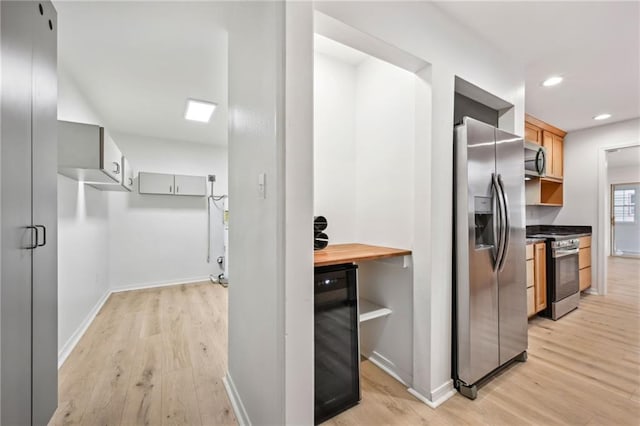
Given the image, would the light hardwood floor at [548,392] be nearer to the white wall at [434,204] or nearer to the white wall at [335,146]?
the white wall at [434,204]

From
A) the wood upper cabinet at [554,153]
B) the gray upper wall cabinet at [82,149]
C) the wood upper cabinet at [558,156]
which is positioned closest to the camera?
the gray upper wall cabinet at [82,149]

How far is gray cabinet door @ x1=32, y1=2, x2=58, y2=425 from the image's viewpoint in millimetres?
Result: 1327

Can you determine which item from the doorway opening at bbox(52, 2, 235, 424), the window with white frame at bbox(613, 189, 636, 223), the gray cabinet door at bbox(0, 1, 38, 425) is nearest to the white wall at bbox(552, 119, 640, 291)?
the doorway opening at bbox(52, 2, 235, 424)

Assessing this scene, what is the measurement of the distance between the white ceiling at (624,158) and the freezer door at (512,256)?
18.9 feet

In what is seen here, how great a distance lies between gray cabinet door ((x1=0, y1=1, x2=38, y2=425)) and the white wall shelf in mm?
1750

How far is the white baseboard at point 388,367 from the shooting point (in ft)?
6.33

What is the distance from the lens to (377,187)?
2168 millimetres

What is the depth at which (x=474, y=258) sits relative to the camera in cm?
183

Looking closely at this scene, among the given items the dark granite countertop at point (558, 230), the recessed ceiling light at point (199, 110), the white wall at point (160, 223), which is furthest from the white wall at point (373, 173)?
the white wall at point (160, 223)

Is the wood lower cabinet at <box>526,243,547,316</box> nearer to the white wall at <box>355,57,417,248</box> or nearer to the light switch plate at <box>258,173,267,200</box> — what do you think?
the white wall at <box>355,57,417,248</box>

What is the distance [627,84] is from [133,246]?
6779 mm

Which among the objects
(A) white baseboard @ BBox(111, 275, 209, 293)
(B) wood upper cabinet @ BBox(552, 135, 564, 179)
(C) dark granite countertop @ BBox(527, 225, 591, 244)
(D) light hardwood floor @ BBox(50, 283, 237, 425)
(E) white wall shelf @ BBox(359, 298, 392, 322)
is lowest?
(D) light hardwood floor @ BBox(50, 283, 237, 425)

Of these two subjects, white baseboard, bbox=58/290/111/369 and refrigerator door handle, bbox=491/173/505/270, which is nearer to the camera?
refrigerator door handle, bbox=491/173/505/270

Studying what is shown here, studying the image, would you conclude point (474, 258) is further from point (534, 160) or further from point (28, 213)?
point (534, 160)
